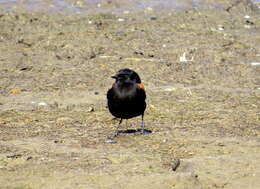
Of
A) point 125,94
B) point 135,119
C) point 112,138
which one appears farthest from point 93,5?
point 112,138

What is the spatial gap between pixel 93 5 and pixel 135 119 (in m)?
12.4

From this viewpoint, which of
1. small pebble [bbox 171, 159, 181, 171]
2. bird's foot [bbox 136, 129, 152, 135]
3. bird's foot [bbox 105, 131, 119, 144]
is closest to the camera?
small pebble [bbox 171, 159, 181, 171]

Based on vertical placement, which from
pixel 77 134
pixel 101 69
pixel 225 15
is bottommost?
pixel 225 15

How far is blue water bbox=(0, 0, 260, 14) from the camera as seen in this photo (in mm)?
20062

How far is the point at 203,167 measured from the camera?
22.6 feet

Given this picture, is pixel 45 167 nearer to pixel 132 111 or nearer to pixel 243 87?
pixel 132 111

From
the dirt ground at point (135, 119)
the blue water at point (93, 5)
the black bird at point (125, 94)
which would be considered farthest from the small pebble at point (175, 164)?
the blue water at point (93, 5)

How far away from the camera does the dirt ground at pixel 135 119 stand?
673 centimetres

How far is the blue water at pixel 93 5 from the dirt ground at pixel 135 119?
3.05 ft

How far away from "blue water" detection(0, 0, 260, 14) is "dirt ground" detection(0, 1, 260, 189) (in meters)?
0.93

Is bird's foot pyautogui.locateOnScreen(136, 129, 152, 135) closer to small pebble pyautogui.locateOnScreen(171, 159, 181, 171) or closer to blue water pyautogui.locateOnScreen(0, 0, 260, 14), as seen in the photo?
small pebble pyautogui.locateOnScreen(171, 159, 181, 171)

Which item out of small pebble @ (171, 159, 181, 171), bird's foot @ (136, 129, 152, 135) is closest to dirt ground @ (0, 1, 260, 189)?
small pebble @ (171, 159, 181, 171)

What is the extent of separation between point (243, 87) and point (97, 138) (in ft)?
14.5

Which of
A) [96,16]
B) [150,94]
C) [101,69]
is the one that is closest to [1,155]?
[150,94]
